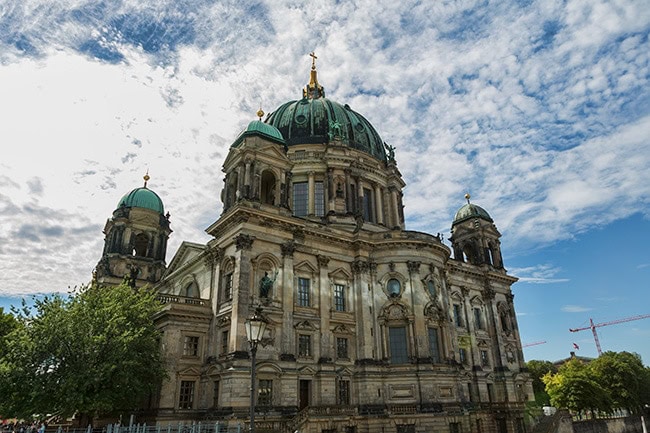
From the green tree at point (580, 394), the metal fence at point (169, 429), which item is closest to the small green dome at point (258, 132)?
the metal fence at point (169, 429)

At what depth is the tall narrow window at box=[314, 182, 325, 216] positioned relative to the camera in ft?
142

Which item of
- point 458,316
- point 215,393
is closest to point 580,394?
point 458,316

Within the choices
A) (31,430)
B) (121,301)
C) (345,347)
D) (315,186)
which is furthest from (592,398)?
(31,430)

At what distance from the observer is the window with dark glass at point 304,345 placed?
32469 millimetres

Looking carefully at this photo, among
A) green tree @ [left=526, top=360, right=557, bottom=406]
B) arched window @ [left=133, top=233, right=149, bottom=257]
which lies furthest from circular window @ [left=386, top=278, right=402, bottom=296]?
green tree @ [left=526, top=360, right=557, bottom=406]

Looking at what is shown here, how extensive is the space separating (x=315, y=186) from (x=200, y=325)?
17.9 metres

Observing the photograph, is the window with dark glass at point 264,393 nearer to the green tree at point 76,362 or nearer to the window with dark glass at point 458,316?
the green tree at point 76,362

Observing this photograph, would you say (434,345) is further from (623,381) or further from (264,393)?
(623,381)

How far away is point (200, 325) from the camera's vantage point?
32.6 meters

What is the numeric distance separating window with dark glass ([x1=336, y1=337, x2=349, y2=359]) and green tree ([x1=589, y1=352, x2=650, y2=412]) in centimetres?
4096

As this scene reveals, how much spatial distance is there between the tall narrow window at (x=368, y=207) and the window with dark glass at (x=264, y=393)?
66.6ft

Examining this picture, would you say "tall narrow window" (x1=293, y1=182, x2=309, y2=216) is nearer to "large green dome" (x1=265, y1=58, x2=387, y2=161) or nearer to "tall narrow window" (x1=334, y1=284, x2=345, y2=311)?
"large green dome" (x1=265, y1=58, x2=387, y2=161)

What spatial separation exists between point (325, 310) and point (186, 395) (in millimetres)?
11254

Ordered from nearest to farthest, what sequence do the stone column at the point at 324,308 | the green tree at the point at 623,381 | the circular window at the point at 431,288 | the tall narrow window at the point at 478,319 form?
the stone column at the point at 324,308
the circular window at the point at 431,288
the tall narrow window at the point at 478,319
the green tree at the point at 623,381
